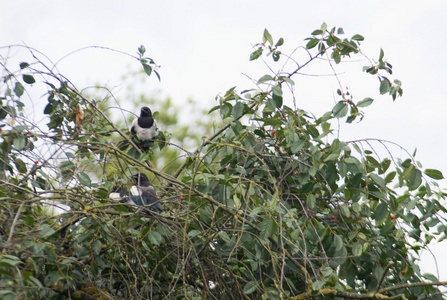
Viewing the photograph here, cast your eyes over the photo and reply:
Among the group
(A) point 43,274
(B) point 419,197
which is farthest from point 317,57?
(A) point 43,274

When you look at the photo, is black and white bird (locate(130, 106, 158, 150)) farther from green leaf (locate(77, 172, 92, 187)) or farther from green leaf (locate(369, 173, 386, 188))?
green leaf (locate(369, 173, 386, 188))

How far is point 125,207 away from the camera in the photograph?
8.27 feet

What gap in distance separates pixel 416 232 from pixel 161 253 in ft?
4.24

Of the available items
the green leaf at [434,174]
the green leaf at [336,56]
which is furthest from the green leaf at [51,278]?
the green leaf at [336,56]

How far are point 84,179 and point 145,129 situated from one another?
1.78 meters

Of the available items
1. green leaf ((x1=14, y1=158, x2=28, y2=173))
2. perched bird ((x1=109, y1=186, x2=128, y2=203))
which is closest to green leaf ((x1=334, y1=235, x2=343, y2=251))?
perched bird ((x1=109, y1=186, x2=128, y2=203))

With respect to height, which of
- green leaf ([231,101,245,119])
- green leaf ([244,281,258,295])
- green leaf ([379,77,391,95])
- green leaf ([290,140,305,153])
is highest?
green leaf ([379,77,391,95])

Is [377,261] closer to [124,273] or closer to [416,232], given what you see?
[416,232]

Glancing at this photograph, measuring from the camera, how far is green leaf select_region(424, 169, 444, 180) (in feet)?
8.71

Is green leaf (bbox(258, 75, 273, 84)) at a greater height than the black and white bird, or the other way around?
the black and white bird

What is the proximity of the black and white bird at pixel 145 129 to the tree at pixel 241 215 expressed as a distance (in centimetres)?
85

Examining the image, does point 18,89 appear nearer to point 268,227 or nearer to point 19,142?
point 19,142

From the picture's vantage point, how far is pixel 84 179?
8.21ft

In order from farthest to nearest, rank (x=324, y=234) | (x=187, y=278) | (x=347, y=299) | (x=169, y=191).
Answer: (x=169, y=191) → (x=187, y=278) → (x=324, y=234) → (x=347, y=299)
